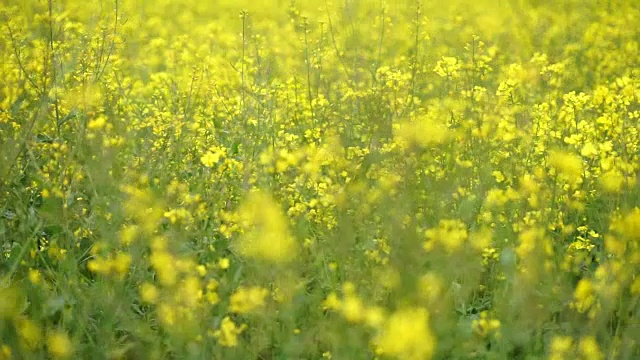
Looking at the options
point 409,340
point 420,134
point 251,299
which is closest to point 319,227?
point 420,134

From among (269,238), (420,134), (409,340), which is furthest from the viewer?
(420,134)

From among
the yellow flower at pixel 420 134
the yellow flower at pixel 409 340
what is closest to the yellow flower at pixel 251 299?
the yellow flower at pixel 409 340

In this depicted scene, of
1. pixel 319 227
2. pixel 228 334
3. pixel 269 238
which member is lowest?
pixel 319 227

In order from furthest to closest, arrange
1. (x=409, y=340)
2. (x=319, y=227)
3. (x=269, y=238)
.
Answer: (x=319, y=227)
(x=269, y=238)
(x=409, y=340)

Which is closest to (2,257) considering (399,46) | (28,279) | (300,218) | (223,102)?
(28,279)

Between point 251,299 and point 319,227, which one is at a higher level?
point 251,299

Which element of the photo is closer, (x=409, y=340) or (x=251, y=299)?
(x=409, y=340)

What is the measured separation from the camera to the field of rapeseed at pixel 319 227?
190cm

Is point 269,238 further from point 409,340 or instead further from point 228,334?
point 409,340

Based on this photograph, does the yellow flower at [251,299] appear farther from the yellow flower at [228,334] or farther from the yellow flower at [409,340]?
the yellow flower at [409,340]

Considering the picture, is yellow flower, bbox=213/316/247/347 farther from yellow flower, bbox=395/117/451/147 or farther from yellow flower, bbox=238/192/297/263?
yellow flower, bbox=395/117/451/147

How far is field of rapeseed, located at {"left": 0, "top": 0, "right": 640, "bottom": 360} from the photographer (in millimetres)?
1901

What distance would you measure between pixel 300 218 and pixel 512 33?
11.9ft

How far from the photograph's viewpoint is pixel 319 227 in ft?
8.95
